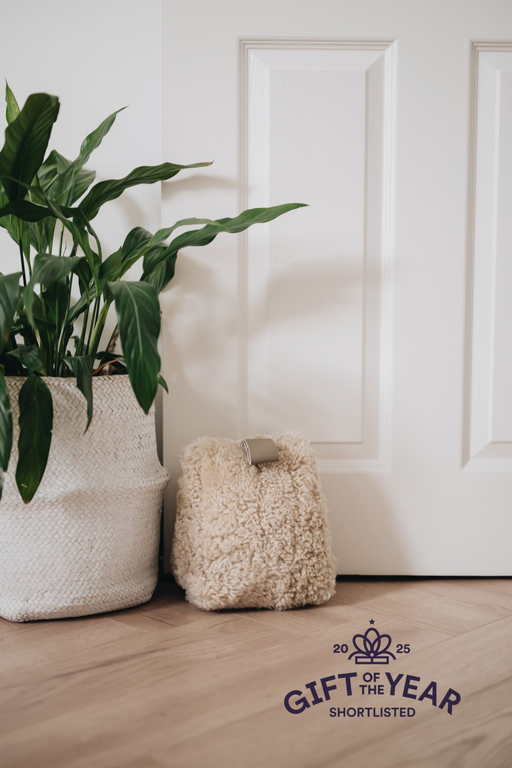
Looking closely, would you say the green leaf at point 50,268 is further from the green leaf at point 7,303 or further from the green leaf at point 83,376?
the green leaf at point 83,376

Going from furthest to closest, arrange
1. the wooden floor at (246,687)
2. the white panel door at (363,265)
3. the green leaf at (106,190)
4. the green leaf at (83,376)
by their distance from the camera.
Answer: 1. the white panel door at (363,265)
2. the green leaf at (106,190)
3. the green leaf at (83,376)
4. the wooden floor at (246,687)

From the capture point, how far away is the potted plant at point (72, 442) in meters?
0.80

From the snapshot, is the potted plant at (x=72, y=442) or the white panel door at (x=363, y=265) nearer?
the potted plant at (x=72, y=442)

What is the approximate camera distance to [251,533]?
3.07 ft

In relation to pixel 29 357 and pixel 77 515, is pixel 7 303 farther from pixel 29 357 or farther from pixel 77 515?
pixel 77 515

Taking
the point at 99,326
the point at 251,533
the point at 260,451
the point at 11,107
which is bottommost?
the point at 251,533

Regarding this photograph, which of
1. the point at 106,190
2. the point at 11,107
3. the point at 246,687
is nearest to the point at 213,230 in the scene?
the point at 106,190

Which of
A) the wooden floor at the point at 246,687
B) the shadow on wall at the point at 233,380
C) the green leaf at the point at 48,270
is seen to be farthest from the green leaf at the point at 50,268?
the wooden floor at the point at 246,687

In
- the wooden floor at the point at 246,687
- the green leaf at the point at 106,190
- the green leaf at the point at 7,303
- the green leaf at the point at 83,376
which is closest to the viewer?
→ the wooden floor at the point at 246,687

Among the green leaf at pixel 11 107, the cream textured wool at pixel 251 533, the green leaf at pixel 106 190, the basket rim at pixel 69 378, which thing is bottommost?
the cream textured wool at pixel 251 533

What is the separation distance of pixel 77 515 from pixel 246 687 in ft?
1.19

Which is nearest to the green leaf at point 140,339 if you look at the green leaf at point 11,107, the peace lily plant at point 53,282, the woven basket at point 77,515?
the peace lily plant at point 53,282

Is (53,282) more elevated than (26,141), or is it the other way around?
(26,141)

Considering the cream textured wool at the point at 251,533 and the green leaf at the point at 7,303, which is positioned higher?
the green leaf at the point at 7,303
